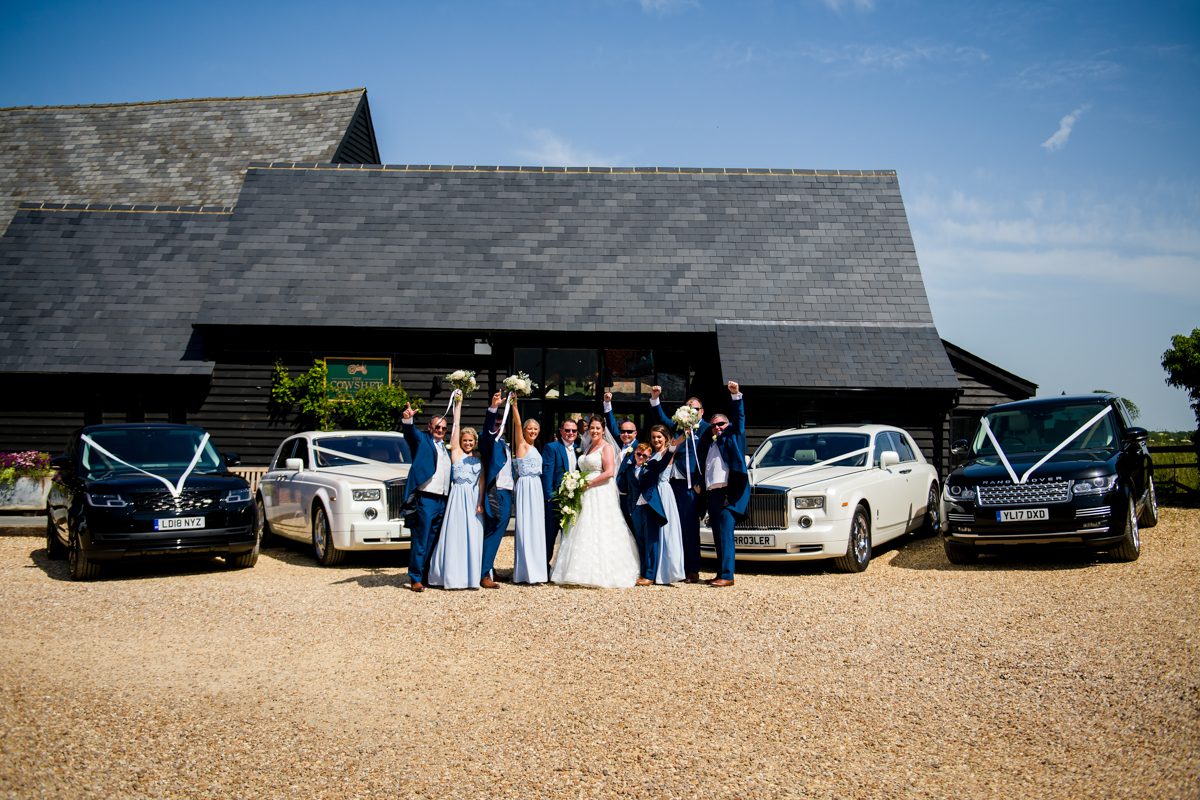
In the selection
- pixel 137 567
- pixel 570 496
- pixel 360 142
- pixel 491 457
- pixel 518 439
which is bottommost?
pixel 137 567

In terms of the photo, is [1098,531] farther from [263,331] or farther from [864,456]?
[263,331]

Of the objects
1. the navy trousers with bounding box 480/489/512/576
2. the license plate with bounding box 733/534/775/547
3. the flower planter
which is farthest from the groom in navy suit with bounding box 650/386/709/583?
the flower planter

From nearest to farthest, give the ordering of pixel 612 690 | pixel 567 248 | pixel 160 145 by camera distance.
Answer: pixel 612 690 → pixel 567 248 → pixel 160 145

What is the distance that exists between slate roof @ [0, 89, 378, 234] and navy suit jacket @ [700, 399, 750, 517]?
20.4 m

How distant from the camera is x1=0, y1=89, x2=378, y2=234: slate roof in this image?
28.0 meters

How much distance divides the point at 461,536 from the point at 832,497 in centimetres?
409

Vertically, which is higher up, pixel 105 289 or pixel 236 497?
pixel 105 289

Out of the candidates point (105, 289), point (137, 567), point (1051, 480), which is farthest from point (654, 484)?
point (105, 289)

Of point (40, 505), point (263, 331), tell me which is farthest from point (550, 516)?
point (263, 331)

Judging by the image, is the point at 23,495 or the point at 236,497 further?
the point at 23,495

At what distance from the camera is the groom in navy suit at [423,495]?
1008 centimetres

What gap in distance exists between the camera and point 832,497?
36.1ft

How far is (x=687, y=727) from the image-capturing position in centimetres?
559

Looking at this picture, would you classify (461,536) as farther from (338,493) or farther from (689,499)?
(689,499)
